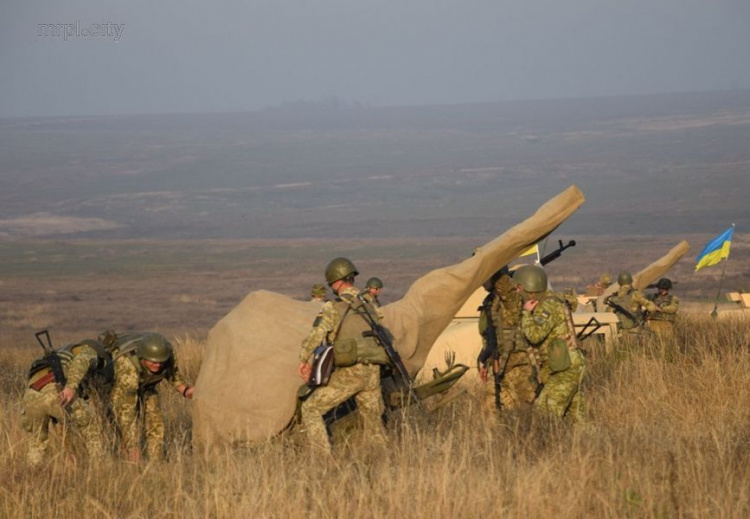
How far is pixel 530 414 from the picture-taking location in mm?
10219

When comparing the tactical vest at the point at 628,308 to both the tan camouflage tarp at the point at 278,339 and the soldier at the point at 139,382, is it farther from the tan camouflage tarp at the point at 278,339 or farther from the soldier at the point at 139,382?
the soldier at the point at 139,382

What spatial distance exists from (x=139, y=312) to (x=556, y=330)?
150 ft

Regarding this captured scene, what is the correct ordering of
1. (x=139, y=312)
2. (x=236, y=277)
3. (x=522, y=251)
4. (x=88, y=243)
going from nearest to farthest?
1. (x=522, y=251)
2. (x=139, y=312)
3. (x=236, y=277)
4. (x=88, y=243)

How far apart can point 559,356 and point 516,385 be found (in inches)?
50.2

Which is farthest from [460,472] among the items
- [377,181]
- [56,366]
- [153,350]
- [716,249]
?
[377,181]

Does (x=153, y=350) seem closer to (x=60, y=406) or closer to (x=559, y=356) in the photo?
(x=60, y=406)

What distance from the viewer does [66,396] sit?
983 cm

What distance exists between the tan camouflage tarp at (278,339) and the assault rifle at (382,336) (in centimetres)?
85

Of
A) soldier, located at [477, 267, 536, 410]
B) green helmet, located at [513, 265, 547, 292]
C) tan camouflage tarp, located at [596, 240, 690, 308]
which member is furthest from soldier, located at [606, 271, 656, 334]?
green helmet, located at [513, 265, 547, 292]

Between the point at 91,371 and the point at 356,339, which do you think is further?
the point at 91,371

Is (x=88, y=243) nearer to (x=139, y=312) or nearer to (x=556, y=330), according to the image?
(x=139, y=312)

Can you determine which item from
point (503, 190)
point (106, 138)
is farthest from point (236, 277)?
point (106, 138)

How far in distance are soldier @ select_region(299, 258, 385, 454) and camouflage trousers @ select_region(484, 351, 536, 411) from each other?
5.26ft

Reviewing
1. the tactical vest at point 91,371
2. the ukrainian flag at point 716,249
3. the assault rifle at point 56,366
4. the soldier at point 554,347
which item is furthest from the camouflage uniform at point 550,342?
the ukrainian flag at point 716,249
